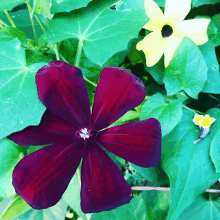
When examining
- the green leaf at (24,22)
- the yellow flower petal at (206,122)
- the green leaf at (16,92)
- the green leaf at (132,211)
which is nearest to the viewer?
the green leaf at (16,92)

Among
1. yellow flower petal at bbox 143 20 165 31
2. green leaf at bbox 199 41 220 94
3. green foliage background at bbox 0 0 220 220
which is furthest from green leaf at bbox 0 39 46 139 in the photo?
green leaf at bbox 199 41 220 94

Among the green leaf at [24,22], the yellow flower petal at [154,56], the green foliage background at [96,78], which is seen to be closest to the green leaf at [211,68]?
the green foliage background at [96,78]

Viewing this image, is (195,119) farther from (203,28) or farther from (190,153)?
(203,28)

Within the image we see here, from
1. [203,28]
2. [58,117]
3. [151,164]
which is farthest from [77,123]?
[203,28]

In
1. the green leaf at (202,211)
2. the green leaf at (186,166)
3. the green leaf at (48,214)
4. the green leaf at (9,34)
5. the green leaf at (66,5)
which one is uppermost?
the green leaf at (66,5)

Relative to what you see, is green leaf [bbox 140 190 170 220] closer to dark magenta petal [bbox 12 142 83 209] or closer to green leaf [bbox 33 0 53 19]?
dark magenta petal [bbox 12 142 83 209]

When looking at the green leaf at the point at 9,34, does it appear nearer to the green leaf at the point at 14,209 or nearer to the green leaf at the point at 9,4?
the green leaf at the point at 9,4

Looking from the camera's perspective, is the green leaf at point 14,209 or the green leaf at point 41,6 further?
the green leaf at point 14,209

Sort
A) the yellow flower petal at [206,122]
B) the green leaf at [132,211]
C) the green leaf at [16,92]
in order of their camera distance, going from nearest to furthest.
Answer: the green leaf at [16,92]
the yellow flower petal at [206,122]
the green leaf at [132,211]

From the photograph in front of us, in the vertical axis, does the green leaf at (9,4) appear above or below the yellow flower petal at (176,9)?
above
